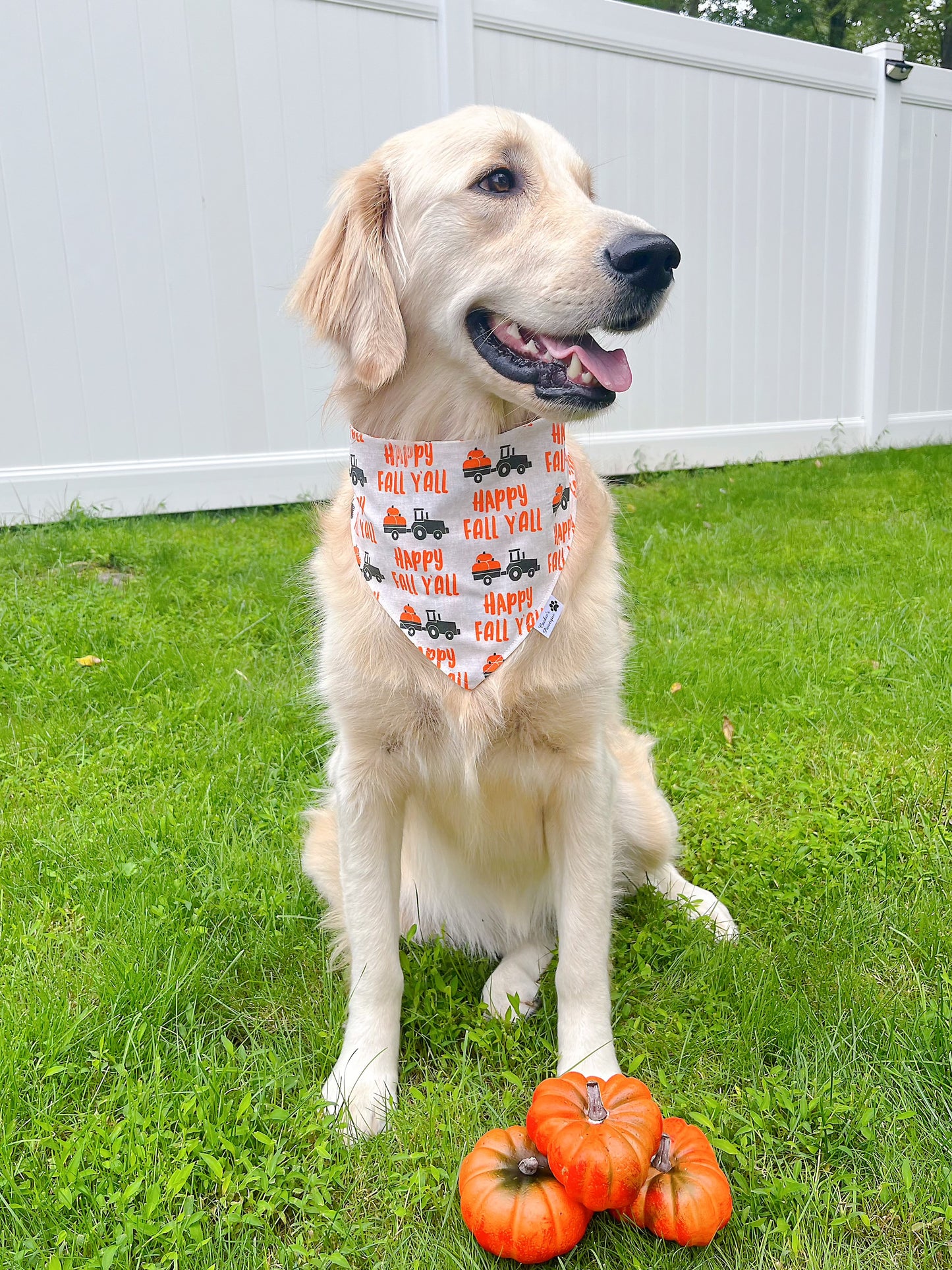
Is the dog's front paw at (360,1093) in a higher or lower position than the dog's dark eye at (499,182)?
lower

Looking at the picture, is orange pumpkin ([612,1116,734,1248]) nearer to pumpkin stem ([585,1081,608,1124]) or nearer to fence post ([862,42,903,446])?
pumpkin stem ([585,1081,608,1124])

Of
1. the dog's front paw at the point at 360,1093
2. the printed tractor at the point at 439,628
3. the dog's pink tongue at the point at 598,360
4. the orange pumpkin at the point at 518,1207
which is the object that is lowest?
the dog's front paw at the point at 360,1093

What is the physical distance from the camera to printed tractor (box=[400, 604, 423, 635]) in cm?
174

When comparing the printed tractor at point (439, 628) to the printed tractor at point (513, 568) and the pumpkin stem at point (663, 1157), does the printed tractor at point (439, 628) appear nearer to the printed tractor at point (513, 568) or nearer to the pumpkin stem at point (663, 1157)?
the printed tractor at point (513, 568)

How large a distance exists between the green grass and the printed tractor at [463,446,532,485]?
1049mm

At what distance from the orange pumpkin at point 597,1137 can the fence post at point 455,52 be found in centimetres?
558

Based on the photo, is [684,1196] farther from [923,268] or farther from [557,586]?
[923,268]

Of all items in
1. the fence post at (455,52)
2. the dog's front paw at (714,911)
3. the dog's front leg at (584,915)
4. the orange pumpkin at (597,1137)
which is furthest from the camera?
the fence post at (455,52)

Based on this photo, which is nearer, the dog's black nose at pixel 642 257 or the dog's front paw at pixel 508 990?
the dog's black nose at pixel 642 257

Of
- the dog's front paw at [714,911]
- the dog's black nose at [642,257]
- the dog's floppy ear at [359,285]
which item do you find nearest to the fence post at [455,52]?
the dog's floppy ear at [359,285]

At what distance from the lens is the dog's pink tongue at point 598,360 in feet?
5.47

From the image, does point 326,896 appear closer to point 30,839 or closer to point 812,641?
point 30,839

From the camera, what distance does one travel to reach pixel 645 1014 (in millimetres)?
1845

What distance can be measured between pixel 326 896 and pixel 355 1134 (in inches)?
23.2
